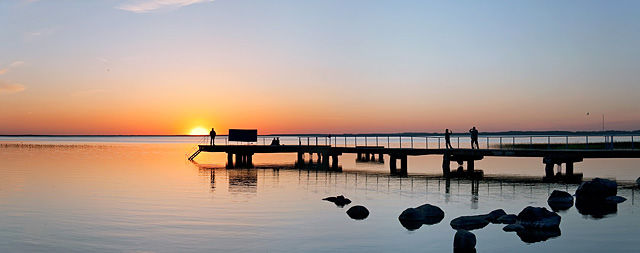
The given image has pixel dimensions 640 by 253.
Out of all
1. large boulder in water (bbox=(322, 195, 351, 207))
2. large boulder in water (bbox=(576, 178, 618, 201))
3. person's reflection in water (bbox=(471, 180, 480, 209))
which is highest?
large boulder in water (bbox=(576, 178, 618, 201))

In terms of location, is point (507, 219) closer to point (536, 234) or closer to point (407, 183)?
point (536, 234)

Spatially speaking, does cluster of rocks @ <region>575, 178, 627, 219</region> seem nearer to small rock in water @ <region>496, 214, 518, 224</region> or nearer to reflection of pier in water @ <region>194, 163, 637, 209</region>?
reflection of pier in water @ <region>194, 163, 637, 209</region>

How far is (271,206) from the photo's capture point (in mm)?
34688

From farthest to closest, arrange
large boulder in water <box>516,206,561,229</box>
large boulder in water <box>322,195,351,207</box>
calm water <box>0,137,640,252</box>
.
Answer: large boulder in water <box>322,195,351,207</box> → large boulder in water <box>516,206,561,229</box> → calm water <box>0,137,640,252</box>

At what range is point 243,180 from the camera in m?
50.3

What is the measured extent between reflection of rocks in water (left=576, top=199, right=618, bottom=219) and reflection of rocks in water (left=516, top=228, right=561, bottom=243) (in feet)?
17.3

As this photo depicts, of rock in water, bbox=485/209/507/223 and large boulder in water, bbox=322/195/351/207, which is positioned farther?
large boulder in water, bbox=322/195/351/207

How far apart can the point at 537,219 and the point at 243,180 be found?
1087 inches

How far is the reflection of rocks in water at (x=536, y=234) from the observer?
25141mm

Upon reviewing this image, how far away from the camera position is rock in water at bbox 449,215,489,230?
27359mm

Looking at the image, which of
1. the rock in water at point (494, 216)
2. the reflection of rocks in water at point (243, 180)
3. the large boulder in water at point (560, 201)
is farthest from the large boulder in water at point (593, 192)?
the reflection of rocks in water at point (243, 180)

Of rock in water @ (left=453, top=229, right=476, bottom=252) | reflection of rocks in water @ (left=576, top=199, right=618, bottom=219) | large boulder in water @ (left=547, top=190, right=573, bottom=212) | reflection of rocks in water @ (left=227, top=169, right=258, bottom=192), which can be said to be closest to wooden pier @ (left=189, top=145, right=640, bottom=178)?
reflection of rocks in water @ (left=227, top=169, right=258, bottom=192)

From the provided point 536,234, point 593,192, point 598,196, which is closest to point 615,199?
point 598,196

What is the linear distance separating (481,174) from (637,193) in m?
17.9
